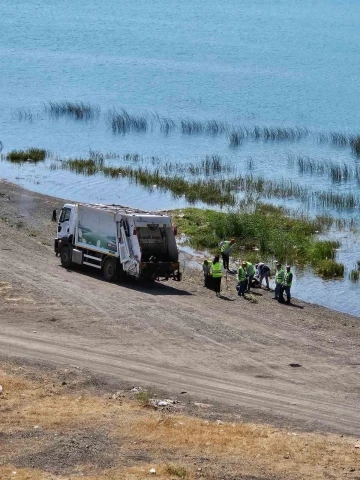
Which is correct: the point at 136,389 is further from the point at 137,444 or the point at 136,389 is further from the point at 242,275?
the point at 242,275

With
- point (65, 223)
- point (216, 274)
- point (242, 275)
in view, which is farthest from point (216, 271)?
point (65, 223)

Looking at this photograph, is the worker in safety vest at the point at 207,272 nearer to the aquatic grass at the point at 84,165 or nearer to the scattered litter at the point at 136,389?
the scattered litter at the point at 136,389

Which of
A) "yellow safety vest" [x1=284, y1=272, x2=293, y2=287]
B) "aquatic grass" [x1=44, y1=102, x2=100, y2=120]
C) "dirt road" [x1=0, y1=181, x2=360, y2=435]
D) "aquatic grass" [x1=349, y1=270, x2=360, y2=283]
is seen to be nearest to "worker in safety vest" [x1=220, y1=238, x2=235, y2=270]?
"dirt road" [x1=0, y1=181, x2=360, y2=435]

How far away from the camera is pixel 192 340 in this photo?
1118 inches

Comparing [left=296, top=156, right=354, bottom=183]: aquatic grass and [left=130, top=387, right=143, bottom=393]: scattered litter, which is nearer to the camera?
[left=130, top=387, right=143, bottom=393]: scattered litter

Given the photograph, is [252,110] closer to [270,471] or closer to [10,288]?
[10,288]

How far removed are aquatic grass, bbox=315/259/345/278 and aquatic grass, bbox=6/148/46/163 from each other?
28769 millimetres

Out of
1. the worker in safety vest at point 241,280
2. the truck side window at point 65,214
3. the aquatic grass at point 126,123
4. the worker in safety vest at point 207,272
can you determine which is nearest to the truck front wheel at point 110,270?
the truck side window at point 65,214

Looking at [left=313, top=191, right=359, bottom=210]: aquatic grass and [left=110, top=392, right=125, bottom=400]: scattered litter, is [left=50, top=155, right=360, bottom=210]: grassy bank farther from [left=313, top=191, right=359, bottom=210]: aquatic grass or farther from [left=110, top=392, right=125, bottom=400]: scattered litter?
[left=110, top=392, right=125, bottom=400]: scattered litter

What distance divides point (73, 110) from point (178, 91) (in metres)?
18.9

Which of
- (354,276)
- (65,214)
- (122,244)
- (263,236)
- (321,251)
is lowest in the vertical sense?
(354,276)

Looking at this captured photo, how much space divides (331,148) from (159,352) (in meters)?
52.3

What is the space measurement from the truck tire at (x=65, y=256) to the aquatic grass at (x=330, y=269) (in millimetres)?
11176

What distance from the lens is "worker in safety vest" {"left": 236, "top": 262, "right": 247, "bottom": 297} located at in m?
35.4
